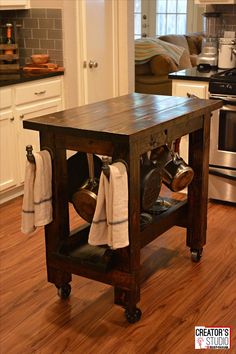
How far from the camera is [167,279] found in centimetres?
296

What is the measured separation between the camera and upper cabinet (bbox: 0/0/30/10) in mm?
4159

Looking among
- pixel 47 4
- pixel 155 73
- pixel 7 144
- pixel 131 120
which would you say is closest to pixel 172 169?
pixel 131 120

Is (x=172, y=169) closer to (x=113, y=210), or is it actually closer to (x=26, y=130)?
(x=113, y=210)

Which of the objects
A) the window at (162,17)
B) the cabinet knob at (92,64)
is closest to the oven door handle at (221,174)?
the cabinet knob at (92,64)

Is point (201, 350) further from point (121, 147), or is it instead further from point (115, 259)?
point (121, 147)

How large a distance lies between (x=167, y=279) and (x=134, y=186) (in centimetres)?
84

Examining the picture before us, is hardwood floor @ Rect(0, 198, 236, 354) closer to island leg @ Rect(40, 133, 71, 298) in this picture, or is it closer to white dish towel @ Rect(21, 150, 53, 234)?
island leg @ Rect(40, 133, 71, 298)

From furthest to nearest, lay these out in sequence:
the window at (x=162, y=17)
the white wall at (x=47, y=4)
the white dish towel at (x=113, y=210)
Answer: the window at (x=162, y=17)
the white wall at (x=47, y=4)
the white dish towel at (x=113, y=210)

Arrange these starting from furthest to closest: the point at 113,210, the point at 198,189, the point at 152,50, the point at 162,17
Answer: the point at 162,17, the point at 152,50, the point at 198,189, the point at 113,210

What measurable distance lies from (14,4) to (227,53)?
1.73 metres

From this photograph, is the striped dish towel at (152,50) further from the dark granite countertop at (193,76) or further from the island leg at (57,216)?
the island leg at (57,216)

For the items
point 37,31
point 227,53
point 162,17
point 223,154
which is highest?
point 162,17

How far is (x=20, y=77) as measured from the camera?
4051 millimetres

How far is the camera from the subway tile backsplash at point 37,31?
4.39m
